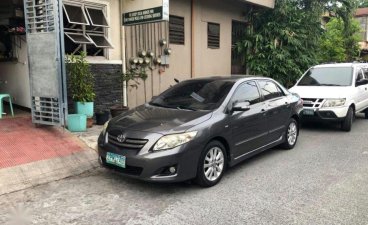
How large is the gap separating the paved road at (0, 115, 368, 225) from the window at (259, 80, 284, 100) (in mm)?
1225

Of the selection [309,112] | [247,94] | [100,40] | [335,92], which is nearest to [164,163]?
[247,94]

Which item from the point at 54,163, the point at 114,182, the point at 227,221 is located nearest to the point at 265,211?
the point at 227,221

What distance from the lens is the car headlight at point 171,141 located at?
14.6 ft

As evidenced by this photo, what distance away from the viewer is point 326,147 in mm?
7176

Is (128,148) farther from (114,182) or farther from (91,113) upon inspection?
(91,113)

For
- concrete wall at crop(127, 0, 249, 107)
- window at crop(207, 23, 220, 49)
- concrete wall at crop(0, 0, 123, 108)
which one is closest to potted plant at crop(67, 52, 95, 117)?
concrete wall at crop(0, 0, 123, 108)

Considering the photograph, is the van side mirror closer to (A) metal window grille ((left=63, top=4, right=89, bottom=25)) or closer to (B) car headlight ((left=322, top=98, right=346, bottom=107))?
(B) car headlight ((left=322, top=98, right=346, bottom=107))

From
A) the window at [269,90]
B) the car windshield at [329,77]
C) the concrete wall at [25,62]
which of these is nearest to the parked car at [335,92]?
the car windshield at [329,77]

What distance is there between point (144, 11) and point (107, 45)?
118 cm

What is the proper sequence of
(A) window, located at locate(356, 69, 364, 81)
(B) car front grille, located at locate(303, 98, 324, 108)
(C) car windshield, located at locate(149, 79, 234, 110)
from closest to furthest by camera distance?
(C) car windshield, located at locate(149, 79, 234, 110), (B) car front grille, located at locate(303, 98, 324, 108), (A) window, located at locate(356, 69, 364, 81)

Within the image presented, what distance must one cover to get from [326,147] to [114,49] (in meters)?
5.36

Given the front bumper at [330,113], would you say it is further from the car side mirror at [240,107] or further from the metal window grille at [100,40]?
the metal window grille at [100,40]

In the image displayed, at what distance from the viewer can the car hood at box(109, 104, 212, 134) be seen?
15.3ft

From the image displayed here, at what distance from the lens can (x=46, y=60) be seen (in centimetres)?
628
